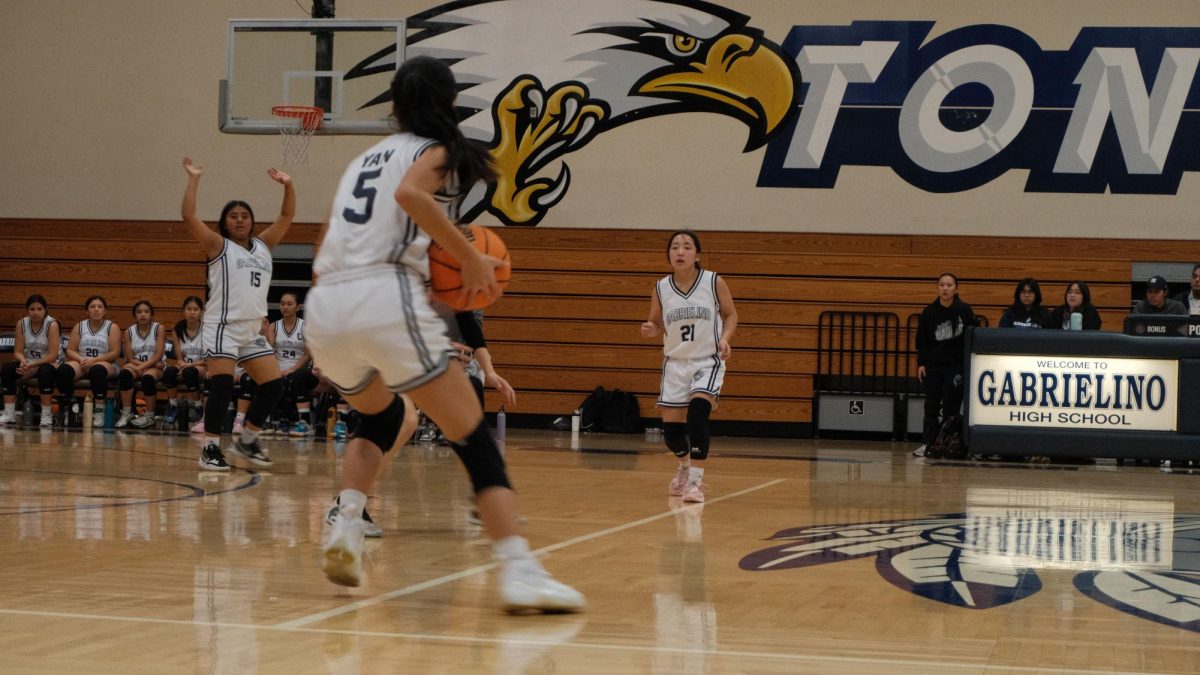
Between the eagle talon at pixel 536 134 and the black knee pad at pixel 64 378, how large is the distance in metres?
5.38

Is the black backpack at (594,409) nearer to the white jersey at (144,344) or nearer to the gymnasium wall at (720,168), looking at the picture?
the gymnasium wall at (720,168)

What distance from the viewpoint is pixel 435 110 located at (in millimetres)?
3773

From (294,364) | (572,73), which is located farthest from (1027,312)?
(294,364)

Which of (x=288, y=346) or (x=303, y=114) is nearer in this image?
(x=303, y=114)

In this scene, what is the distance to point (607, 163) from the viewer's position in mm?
16297

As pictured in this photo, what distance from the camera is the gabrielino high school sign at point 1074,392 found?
1119cm

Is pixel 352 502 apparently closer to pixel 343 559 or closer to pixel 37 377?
pixel 343 559

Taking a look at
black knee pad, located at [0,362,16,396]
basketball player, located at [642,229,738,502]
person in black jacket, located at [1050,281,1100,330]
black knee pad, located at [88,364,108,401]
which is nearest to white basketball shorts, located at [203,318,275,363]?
basketball player, located at [642,229,738,502]

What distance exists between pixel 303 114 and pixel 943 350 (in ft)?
23.8

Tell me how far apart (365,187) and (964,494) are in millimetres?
5326

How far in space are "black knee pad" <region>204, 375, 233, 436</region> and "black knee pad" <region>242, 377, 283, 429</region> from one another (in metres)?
0.18

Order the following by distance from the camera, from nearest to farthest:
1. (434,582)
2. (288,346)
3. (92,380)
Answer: (434,582), (92,380), (288,346)

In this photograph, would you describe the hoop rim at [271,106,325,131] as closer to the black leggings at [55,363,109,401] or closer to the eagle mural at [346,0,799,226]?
the eagle mural at [346,0,799,226]

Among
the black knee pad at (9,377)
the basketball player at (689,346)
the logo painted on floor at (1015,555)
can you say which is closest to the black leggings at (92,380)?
the black knee pad at (9,377)
